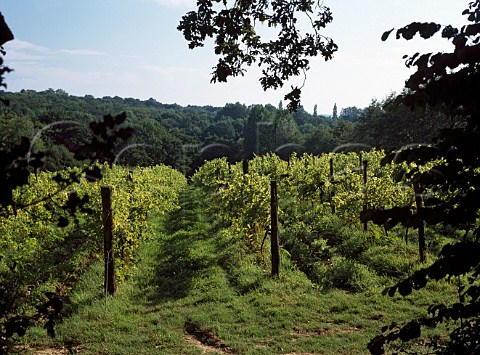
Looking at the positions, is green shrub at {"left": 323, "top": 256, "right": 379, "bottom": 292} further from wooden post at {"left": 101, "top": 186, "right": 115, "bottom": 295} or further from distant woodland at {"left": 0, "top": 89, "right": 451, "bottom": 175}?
distant woodland at {"left": 0, "top": 89, "right": 451, "bottom": 175}

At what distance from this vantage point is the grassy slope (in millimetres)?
6895

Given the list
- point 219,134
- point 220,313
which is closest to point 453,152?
point 220,313

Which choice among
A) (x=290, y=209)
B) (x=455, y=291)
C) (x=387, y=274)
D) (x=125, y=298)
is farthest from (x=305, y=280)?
(x=290, y=209)

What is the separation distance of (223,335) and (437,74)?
6.05 m

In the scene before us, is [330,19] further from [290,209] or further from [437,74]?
[290,209]

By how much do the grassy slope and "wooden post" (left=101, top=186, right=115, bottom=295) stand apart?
29cm

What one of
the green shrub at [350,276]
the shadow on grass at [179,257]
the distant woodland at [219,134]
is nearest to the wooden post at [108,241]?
the shadow on grass at [179,257]

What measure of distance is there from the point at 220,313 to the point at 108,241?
9.18 feet

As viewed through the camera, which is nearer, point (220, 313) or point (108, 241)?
point (220, 313)

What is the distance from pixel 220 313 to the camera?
26.5ft

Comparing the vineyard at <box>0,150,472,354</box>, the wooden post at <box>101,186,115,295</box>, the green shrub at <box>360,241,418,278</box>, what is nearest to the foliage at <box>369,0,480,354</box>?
the vineyard at <box>0,150,472,354</box>

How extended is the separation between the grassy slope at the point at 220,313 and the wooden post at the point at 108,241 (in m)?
0.29

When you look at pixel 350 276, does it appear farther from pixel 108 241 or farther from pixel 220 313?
pixel 108 241

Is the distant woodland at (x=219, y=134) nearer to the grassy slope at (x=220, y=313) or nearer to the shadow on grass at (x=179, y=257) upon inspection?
the shadow on grass at (x=179, y=257)
